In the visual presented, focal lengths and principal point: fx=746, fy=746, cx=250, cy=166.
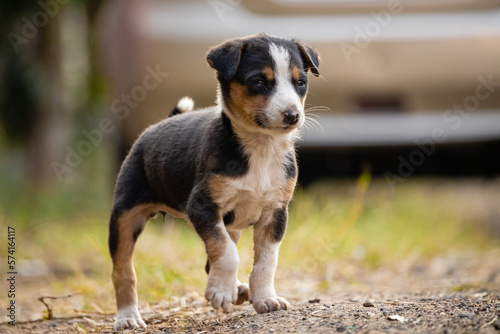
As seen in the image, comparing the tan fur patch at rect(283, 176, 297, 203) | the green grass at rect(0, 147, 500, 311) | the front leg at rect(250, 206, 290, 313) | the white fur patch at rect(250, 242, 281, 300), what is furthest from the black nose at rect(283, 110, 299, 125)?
the green grass at rect(0, 147, 500, 311)

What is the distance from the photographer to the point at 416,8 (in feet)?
22.0

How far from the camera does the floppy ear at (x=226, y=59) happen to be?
13.1ft

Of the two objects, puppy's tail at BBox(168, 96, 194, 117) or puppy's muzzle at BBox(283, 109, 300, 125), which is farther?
puppy's tail at BBox(168, 96, 194, 117)

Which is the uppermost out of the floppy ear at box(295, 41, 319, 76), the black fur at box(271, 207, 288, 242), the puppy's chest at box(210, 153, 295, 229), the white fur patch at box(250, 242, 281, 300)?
the floppy ear at box(295, 41, 319, 76)

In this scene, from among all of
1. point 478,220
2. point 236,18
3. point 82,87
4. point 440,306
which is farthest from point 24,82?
point 440,306

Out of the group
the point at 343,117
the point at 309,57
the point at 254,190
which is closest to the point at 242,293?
the point at 254,190

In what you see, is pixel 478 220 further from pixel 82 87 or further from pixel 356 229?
pixel 82 87

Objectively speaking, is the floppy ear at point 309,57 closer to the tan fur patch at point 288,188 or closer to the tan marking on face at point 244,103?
the tan marking on face at point 244,103

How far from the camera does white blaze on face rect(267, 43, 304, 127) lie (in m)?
3.82

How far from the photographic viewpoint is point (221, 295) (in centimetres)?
375

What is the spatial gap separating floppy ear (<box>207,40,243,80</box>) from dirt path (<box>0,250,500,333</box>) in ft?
4.24

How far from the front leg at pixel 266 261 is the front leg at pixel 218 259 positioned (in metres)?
0.14

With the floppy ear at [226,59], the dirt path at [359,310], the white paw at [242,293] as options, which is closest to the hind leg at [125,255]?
the dirt path at [359,310]

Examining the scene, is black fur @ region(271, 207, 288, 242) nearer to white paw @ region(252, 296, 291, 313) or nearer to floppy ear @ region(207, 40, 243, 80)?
white paw @ region(252, 296, 291, 313)
